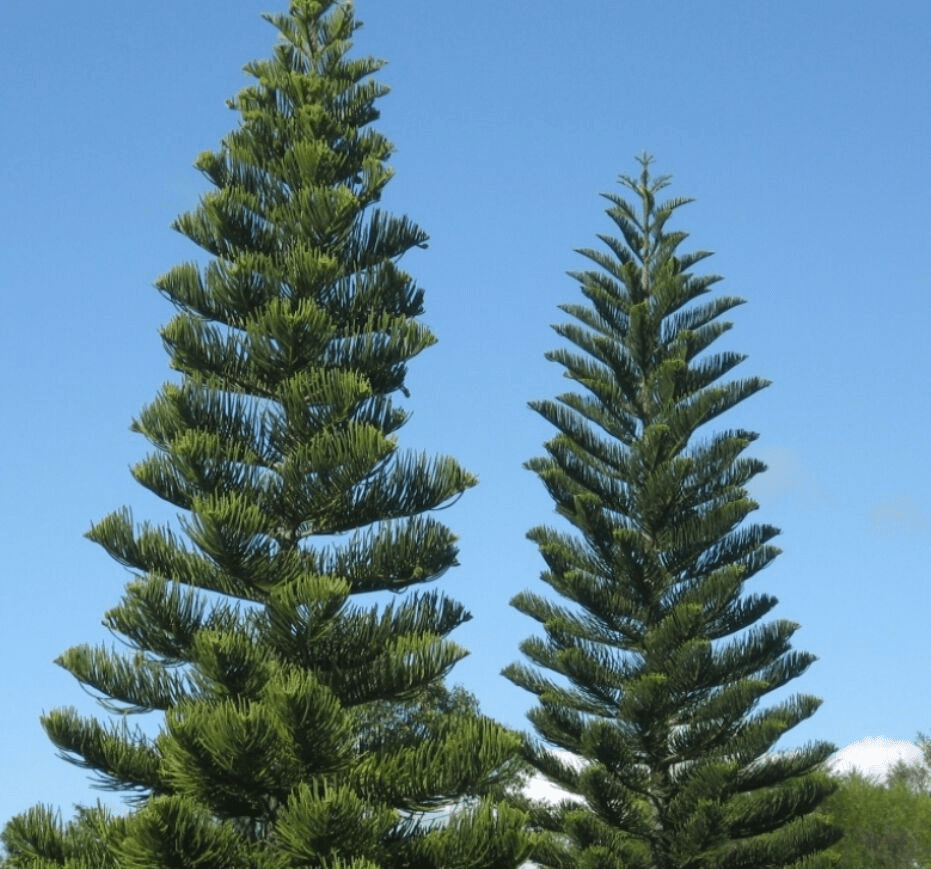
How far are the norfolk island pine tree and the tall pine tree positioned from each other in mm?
4582

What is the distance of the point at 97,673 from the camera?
33.9 feet

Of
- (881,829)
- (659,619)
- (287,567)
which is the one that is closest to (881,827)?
(881,829)

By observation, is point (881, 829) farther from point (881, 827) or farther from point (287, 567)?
point (287, 567)

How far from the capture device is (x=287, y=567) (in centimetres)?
1046

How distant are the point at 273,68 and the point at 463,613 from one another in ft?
15.7

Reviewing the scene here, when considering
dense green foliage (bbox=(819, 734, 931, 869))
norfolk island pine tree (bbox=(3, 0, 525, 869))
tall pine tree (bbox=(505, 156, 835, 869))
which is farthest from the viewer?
dense green foliage (bbox=(819, 734, 931, 869))

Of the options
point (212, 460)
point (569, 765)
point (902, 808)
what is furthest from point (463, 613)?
point (902, 808)

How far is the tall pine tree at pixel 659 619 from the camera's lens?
1495 centimetres

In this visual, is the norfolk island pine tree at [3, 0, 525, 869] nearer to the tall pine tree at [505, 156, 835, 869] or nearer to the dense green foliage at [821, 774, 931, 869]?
the tall pine tree at [505, 156, 835, 869]

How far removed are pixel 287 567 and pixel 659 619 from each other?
6.35m

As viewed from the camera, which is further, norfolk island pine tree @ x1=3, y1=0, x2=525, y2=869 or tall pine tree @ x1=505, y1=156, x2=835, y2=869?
tall pine tree @ x1=505, y1=156, x2=835, y2=869

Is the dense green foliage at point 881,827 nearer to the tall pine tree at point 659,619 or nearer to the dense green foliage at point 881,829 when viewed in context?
the dense green foliage at point 881,829

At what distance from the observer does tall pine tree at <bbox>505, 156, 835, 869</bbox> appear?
49.1 ft

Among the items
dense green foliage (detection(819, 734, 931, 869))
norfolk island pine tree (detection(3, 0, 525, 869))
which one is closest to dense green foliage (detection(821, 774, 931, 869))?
dense green foliage (detection(819, 734, 931, 869))
